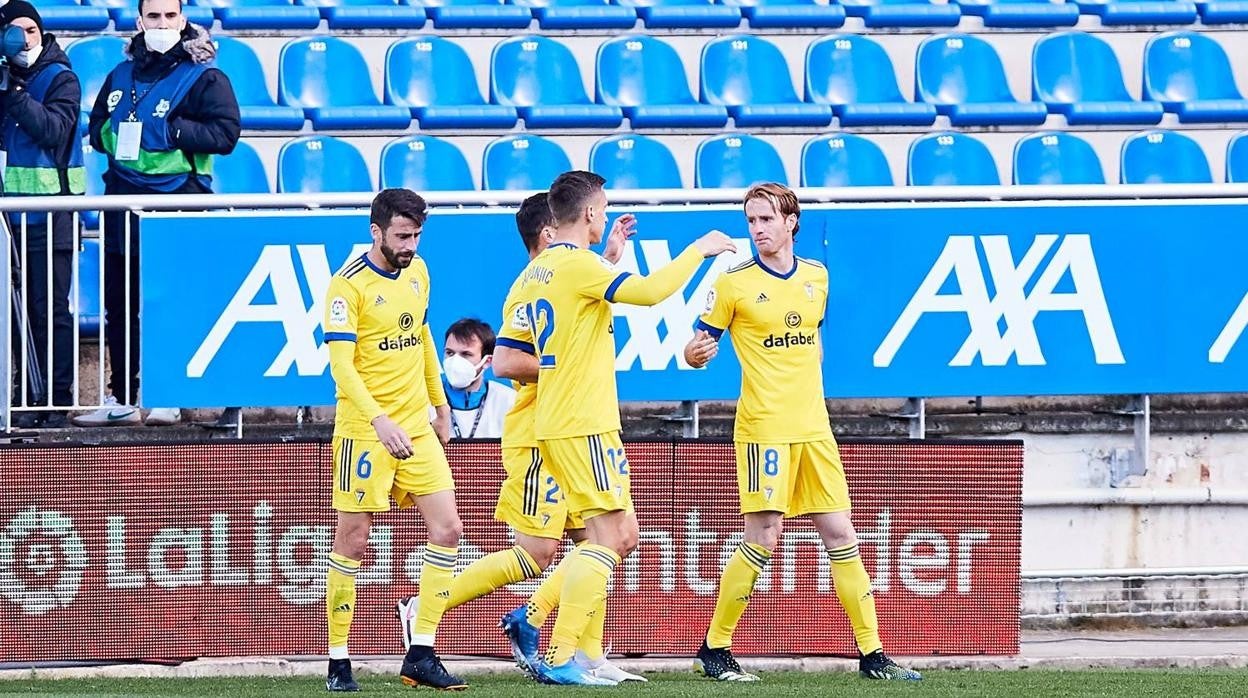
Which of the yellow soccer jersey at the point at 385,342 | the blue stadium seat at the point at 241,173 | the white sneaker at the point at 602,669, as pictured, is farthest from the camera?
the blue stadium seat at the point at 241,173

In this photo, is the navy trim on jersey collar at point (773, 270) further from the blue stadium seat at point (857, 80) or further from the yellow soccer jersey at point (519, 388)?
the blue stadium seat at point (857, 80)

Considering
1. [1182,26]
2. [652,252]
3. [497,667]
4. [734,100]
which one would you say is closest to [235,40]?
[734,100]

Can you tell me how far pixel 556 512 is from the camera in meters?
7.95

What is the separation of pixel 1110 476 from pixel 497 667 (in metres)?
3.53

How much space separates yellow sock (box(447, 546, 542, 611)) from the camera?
7.95 meters

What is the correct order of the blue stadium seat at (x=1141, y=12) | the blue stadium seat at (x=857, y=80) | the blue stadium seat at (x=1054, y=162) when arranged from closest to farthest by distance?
the blue stadium seat at (x=1054, y=162), the blue stadium seat at (x=857, y=80), the blue stadium seat at (x=1141, y=12)

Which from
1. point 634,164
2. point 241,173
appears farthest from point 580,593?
point 241,173

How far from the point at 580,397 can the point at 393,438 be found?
0.72 m

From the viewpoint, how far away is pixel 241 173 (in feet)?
41.1

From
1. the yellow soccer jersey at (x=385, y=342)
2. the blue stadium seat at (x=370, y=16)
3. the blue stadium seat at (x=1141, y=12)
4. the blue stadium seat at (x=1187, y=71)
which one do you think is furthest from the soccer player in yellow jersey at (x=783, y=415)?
the blue stadium seat at (x=1141, y=12)

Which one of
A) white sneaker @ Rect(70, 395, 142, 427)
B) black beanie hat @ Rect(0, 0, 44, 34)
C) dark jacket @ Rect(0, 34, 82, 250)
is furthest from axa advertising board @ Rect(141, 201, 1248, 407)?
black beanie hat @ Rect(0, 0, 44, 34)

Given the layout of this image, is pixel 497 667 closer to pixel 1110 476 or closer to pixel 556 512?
pixel 556 512

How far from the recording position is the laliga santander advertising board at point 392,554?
9156 mm

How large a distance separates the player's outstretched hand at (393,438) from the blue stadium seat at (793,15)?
786 centimetres
